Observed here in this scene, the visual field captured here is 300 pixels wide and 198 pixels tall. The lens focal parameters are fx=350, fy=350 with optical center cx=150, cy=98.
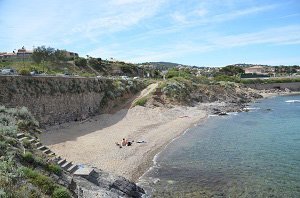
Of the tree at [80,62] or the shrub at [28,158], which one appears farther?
the tree at [80,62]

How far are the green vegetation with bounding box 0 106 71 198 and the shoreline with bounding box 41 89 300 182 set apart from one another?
8.17m

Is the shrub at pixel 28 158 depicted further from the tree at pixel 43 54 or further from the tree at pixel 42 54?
the tree at pixel 42 54

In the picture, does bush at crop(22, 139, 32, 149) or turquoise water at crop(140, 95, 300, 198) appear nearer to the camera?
bush at crop(22, 139, 32, 149)

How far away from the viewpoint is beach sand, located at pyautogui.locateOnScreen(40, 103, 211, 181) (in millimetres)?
26484

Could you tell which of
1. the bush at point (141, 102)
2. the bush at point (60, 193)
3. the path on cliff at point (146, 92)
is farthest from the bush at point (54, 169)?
the path on cliff at point (146, 92)

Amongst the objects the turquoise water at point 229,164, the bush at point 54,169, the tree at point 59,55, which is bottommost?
the turquoise water at point 229,164

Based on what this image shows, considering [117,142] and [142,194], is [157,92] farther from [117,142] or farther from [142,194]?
[142,194]

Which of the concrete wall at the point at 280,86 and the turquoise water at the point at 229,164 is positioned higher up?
the concrete wall at the point at 280,86

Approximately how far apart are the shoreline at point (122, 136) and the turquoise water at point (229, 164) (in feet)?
4.63

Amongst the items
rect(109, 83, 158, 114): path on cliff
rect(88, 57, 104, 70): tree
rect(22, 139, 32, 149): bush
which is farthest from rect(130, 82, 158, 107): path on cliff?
rect(22, 139, 32, 149): bush

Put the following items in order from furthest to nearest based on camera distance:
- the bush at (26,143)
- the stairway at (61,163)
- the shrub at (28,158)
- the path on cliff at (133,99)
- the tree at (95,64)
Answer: the tree at (95,64) → the path on cliff at (133,99) → the stairway at (61,163) → the bush at (26,143) → the shrub at (28,158)

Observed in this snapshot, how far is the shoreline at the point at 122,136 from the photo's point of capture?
26.4 m

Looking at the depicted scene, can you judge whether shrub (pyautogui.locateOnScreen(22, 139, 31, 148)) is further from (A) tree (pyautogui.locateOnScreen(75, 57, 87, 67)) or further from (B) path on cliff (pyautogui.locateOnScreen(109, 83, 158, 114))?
(A) tree (pyautogui.locateOnScreen(75, 57, 87, 67))

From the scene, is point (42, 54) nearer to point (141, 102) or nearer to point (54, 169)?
point (141, 102)
